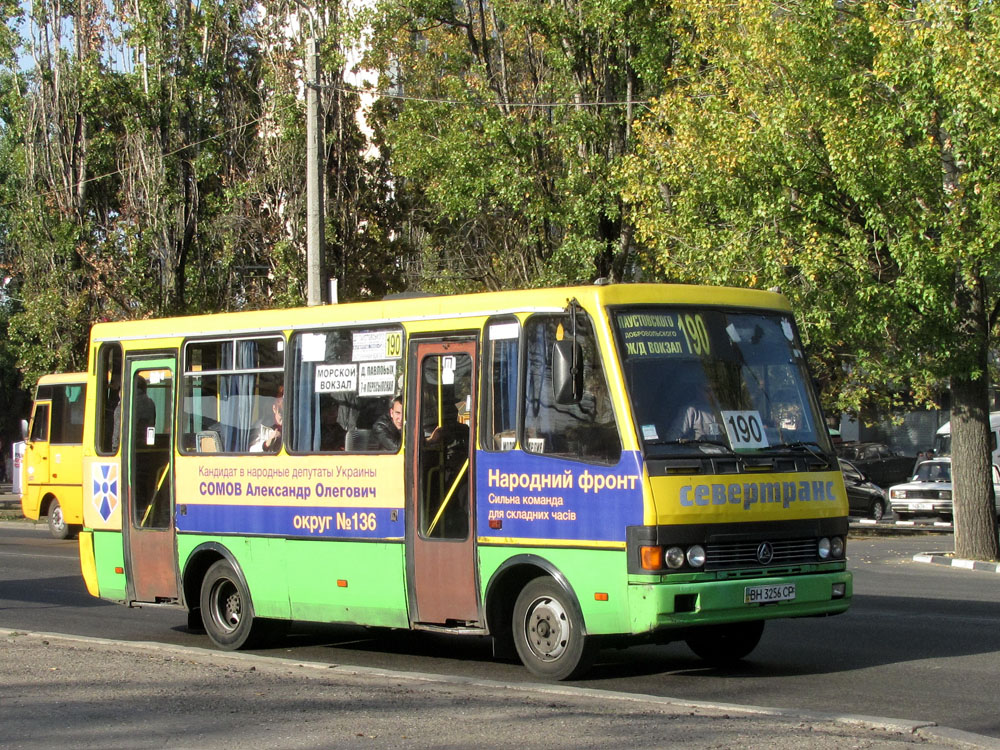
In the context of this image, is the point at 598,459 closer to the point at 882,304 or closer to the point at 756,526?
the point at 756,526

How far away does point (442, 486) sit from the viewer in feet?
33.9

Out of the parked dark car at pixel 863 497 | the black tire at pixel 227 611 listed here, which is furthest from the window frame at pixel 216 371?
the parked dark car at pixel 863 497

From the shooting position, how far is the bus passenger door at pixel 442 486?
33.2 ft

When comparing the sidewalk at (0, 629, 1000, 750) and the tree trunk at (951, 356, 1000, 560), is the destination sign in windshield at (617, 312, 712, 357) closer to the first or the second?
the sidewalk at (0, 629, 1000, 750)

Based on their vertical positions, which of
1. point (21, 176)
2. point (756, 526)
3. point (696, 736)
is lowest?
point (696, 736)

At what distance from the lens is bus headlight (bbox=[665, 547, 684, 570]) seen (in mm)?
9039

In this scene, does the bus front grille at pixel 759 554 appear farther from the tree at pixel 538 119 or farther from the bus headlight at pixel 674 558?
the tree at pixel 538 119

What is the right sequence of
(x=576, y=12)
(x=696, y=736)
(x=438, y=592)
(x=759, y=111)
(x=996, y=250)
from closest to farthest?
(x=696, y=736)
(x=438, y=592)
(x=996, y=250)
(x=759, y=111)
(x=576, y=12)

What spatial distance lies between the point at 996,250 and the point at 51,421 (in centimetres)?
1864

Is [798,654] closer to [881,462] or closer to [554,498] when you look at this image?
[554,498]

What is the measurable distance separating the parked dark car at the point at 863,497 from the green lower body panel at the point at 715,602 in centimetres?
2408

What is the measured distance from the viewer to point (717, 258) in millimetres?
20266

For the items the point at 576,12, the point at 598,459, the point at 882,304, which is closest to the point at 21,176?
the point at 576,12

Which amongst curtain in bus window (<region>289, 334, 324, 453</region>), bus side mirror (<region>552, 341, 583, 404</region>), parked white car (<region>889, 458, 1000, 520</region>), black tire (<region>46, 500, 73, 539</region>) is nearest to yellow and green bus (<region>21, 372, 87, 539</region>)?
black tire (<region>46, 500, 73, 539</region>)
